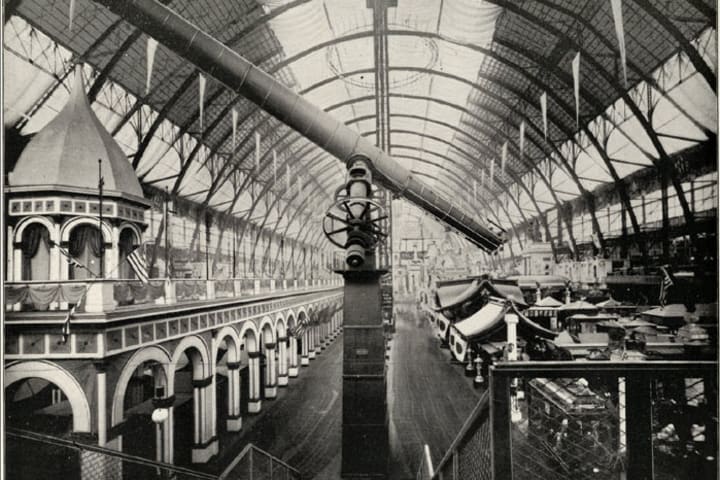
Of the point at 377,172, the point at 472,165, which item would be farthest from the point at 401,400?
the point at 472,165

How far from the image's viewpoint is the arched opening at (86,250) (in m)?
9.98

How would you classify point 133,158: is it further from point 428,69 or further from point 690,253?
point 690,253

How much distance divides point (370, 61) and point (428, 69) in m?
5.45

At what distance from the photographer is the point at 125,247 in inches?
428

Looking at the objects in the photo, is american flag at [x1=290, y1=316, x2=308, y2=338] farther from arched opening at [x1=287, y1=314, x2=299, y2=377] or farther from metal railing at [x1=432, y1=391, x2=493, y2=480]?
metal railing at [x1=432, y1=391, x2=493, y2=480]

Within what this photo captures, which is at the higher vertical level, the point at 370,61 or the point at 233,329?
the point at 370,61

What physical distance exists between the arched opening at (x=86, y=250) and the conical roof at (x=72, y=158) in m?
0.90

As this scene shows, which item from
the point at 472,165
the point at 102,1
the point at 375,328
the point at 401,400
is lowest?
the point at 401,400

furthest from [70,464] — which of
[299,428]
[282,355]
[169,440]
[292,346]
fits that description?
[292,346]

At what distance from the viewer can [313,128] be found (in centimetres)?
866

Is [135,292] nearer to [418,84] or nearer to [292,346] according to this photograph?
[292,346]

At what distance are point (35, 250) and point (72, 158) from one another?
7.05 feet

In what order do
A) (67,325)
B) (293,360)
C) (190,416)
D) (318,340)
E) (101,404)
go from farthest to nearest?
(318,340), (293,360), (190,416), (101,404), (67,325)

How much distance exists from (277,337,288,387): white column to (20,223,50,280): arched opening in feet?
44.9
